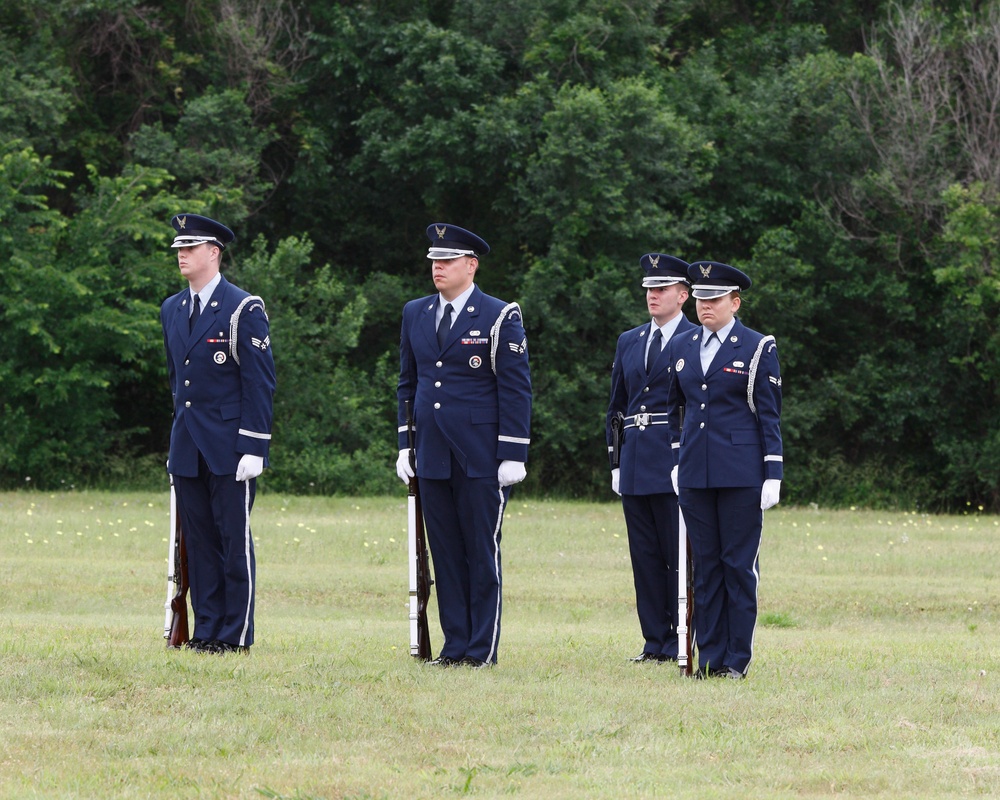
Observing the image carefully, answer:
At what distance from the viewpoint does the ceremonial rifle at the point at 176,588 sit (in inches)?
336

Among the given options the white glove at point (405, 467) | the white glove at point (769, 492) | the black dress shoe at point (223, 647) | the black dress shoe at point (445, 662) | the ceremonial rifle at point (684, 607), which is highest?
the white glove at point (405, 467)

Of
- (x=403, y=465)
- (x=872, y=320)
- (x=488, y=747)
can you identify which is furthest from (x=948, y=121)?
(x=488, y=747)

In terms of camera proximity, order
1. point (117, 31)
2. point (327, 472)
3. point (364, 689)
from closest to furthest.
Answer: point (364, 689) → point (327, 472) → point (117, 31)

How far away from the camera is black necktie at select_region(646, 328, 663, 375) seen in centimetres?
966

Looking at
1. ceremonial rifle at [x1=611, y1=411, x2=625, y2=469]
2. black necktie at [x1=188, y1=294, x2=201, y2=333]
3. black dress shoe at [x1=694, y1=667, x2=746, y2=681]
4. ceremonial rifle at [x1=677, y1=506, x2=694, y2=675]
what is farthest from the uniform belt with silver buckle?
black necktie at [x1=188, y1=294, x2=201, y2=333]

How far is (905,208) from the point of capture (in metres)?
30.2

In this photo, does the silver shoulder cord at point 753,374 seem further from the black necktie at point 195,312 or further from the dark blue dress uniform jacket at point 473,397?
the black necktie at point 195,312

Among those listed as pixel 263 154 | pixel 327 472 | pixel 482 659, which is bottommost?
pixel 327 472

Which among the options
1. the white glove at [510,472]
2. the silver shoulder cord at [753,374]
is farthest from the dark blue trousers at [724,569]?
the white glove at [510,472]

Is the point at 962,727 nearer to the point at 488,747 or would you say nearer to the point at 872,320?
the point at 488,747

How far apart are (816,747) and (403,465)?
2.99m

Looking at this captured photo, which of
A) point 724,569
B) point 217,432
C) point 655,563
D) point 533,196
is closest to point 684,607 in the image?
point 724,569

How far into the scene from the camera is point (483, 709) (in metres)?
6.92

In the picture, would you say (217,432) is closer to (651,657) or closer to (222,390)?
(222,390)
